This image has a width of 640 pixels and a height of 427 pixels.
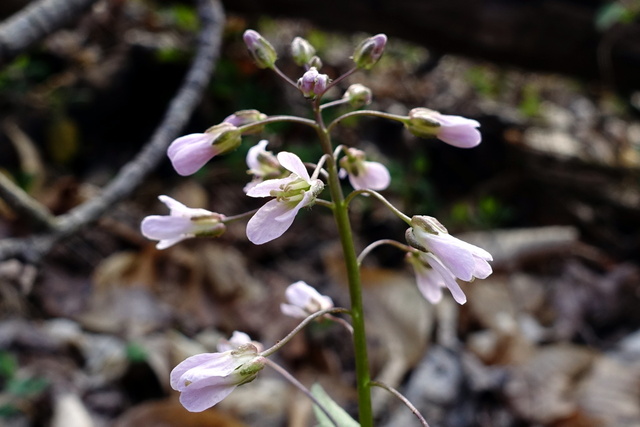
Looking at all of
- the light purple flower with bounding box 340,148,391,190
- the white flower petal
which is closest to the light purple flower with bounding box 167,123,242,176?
the white flower petal

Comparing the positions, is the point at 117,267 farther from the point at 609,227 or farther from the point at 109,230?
the point at 609,227

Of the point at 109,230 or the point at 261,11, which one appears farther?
the point at 261,11

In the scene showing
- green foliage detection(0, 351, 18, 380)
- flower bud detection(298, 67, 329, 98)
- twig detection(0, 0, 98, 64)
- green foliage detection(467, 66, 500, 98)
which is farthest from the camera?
green foliage detection(467, 66, 500, 98)

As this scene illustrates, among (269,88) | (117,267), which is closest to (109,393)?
(117,267)

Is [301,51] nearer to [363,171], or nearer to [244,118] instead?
[244,118]

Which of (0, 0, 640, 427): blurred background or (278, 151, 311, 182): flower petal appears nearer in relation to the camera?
(278, 151, 311, 182): flower petal

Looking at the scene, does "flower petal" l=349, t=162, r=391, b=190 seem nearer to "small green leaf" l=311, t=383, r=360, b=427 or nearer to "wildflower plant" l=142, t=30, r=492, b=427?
"wildflower plant" l=142, t=30, r=492, b=427
